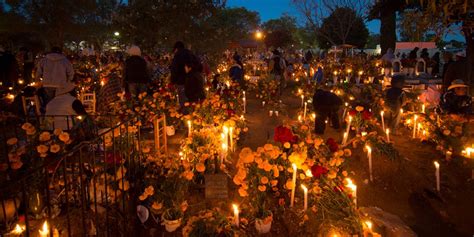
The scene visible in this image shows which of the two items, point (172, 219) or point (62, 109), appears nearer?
point (172, 219)

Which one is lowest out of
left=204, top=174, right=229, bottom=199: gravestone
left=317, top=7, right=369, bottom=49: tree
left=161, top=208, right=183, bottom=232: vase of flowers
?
left=161, top=208, right=183, bottom=232: vase of flowers

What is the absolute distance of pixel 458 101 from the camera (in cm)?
707

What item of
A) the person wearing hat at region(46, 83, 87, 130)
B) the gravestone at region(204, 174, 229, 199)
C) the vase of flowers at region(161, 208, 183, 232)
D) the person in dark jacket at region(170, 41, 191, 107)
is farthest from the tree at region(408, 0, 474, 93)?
the person in dark jacket at region(170, 41, 191, 107)

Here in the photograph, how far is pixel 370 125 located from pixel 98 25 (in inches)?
1307

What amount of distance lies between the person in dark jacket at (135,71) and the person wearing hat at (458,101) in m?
6.24

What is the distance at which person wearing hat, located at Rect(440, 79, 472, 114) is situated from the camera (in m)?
7.00

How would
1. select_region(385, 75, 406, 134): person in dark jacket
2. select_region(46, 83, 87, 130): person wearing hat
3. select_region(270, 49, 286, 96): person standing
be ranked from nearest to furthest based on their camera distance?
1. select_region(46, 83, 87, 130): person wearing hat
2. select_region(385, 75, 406, 134): person in dark jacket
3. select_region(270, 49, 286, 96): person standing

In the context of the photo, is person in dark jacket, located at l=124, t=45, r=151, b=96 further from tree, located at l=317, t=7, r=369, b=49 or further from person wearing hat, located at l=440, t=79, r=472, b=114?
tree, located at l=317, t=7, r=369, b=49

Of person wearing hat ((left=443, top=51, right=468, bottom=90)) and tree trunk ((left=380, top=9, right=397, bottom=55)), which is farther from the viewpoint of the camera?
tree trunk ((left=380, top=9, right=397, bottom=55))

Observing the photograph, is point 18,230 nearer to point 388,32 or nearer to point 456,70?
point 456,70

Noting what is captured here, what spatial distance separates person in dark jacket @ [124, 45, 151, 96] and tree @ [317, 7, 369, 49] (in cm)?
1772

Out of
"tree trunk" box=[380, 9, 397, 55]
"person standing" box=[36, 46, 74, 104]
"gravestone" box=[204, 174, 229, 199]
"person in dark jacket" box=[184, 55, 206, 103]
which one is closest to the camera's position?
"gravestone" box=[204, 174, 229, 199]

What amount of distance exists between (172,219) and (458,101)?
610cm

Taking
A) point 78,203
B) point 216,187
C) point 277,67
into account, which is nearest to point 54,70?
point 78,203
